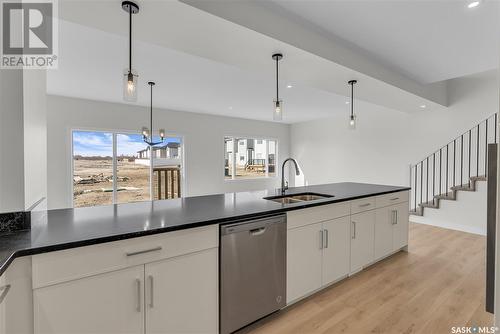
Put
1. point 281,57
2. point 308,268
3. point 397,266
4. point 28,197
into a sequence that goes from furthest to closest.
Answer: point 397,266 < point 281,57 < point 308,268 < point 28,197

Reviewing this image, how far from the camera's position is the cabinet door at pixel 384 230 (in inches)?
117

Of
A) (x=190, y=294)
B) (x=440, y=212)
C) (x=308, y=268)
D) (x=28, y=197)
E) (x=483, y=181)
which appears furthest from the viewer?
(x=440, y=212)

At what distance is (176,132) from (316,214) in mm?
4987

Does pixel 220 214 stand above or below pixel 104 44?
below

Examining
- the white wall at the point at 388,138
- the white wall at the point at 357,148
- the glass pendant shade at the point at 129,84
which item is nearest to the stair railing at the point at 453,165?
the white wall at the point at 388,138

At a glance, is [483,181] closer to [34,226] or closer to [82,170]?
[34,226]

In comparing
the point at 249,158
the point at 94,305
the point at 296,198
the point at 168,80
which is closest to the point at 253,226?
the point at 94,305

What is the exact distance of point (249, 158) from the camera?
8.12m

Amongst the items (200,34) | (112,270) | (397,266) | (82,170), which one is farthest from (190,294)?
(82,170)

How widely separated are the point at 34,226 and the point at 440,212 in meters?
6.10

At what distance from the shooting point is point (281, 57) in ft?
8.22

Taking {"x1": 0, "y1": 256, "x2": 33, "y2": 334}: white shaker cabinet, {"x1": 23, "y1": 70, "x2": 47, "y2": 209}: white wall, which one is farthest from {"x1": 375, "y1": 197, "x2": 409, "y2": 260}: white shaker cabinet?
{"x1": 23, "y1": 70, "x2": 47, "y2": 209}: white wall

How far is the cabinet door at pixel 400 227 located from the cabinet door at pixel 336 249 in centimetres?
112

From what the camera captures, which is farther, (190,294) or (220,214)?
(220,214)
